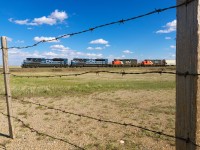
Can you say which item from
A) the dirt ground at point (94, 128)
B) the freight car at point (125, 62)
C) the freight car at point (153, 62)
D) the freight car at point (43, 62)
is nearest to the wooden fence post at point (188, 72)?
the dirt ground at point (94, 128)

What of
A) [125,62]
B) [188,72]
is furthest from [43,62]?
[188,72]

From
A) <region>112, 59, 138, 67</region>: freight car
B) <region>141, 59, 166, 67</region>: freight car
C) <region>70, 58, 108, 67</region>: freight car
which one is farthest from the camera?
<region>141, 59, 166, 67</region>: freight car

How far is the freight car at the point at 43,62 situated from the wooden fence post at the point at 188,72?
74.9 metres

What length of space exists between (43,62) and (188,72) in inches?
3004

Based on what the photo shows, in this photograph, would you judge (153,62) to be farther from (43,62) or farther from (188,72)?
(188,72)

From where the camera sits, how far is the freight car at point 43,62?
75.0 metres

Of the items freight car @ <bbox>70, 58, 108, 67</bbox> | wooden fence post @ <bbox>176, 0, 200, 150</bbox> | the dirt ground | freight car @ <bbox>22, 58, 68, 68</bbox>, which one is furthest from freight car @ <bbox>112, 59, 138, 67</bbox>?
wooden fence post @ <bbox>176, 0, 200, 150</bbox>

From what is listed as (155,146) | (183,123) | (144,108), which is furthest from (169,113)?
(183,123)

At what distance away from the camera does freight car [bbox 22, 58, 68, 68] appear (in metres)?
75.0

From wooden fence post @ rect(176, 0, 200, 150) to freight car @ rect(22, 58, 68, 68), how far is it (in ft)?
246

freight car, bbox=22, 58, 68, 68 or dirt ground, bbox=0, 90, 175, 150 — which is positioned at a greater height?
freight car, bbox=22, 58, 68, 68

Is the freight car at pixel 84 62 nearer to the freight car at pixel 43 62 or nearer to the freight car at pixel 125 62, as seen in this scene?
the freight car at pixel 43 62

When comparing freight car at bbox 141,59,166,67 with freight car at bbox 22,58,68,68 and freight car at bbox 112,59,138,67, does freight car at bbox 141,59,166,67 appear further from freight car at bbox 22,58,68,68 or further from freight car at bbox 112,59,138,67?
freight car at bbox 22,58,68,68

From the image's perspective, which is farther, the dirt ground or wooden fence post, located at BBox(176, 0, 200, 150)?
the dirt ground
